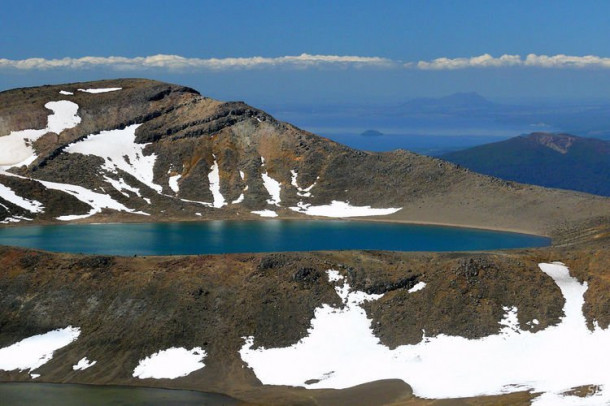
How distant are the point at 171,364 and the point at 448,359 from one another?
23.2 m

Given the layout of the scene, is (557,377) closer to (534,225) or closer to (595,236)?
(595,236)

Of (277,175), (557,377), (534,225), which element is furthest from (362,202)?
(557,377)

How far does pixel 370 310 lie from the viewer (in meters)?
79.6

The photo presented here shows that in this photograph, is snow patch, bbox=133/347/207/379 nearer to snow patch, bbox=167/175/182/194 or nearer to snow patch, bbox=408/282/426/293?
snow patch, bbox=408/282/426/293

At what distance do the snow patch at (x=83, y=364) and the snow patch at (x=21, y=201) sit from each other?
83.2m

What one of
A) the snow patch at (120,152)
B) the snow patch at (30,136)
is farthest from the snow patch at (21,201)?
the snow patch at (120,152)

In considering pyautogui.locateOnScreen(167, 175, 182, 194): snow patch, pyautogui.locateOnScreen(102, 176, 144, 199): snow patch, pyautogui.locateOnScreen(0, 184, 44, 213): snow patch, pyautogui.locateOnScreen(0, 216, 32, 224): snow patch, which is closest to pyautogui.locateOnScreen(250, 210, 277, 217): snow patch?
pyautogui.locateOnScreen(167, 175, 182, 194): snow patch

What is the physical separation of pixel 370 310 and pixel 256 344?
11.2 m

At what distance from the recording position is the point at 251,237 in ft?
435

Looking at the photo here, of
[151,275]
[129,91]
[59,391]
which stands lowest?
[59,391]

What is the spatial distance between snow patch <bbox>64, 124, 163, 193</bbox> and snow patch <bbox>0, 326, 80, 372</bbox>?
92568 mm

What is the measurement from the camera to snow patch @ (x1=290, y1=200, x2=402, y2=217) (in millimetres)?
162750

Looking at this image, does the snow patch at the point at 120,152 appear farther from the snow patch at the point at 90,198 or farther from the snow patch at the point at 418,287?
the snow patch at the point at 418,287

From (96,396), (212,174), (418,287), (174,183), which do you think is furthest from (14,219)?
(418,287)
